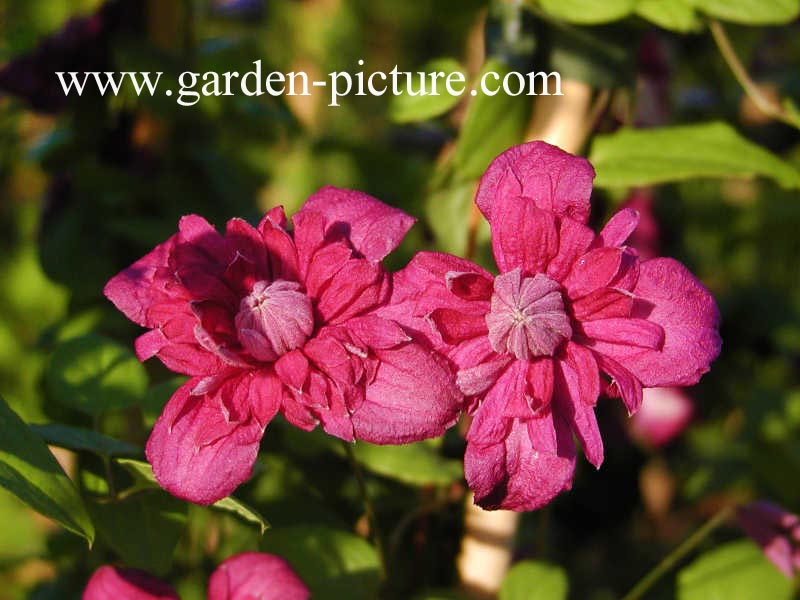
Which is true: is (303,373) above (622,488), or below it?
above

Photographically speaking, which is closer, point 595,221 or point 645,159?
point 645,159

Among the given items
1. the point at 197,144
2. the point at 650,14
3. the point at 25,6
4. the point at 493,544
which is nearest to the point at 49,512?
the point at 493,544

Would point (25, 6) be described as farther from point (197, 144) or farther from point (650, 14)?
point (650, 14)

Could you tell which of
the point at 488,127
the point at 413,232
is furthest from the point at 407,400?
the point at 413,232

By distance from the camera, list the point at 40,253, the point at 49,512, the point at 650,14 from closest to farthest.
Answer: the point at 49,512, the point at 650,14, the point at 40,253

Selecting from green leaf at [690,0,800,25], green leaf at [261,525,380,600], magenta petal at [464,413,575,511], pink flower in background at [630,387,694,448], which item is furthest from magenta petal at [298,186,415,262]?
pink flower in background at [630,387,694,448]

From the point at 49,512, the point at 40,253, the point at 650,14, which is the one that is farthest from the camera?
the point at 40,253

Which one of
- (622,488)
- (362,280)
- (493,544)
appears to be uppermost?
(362,280)
